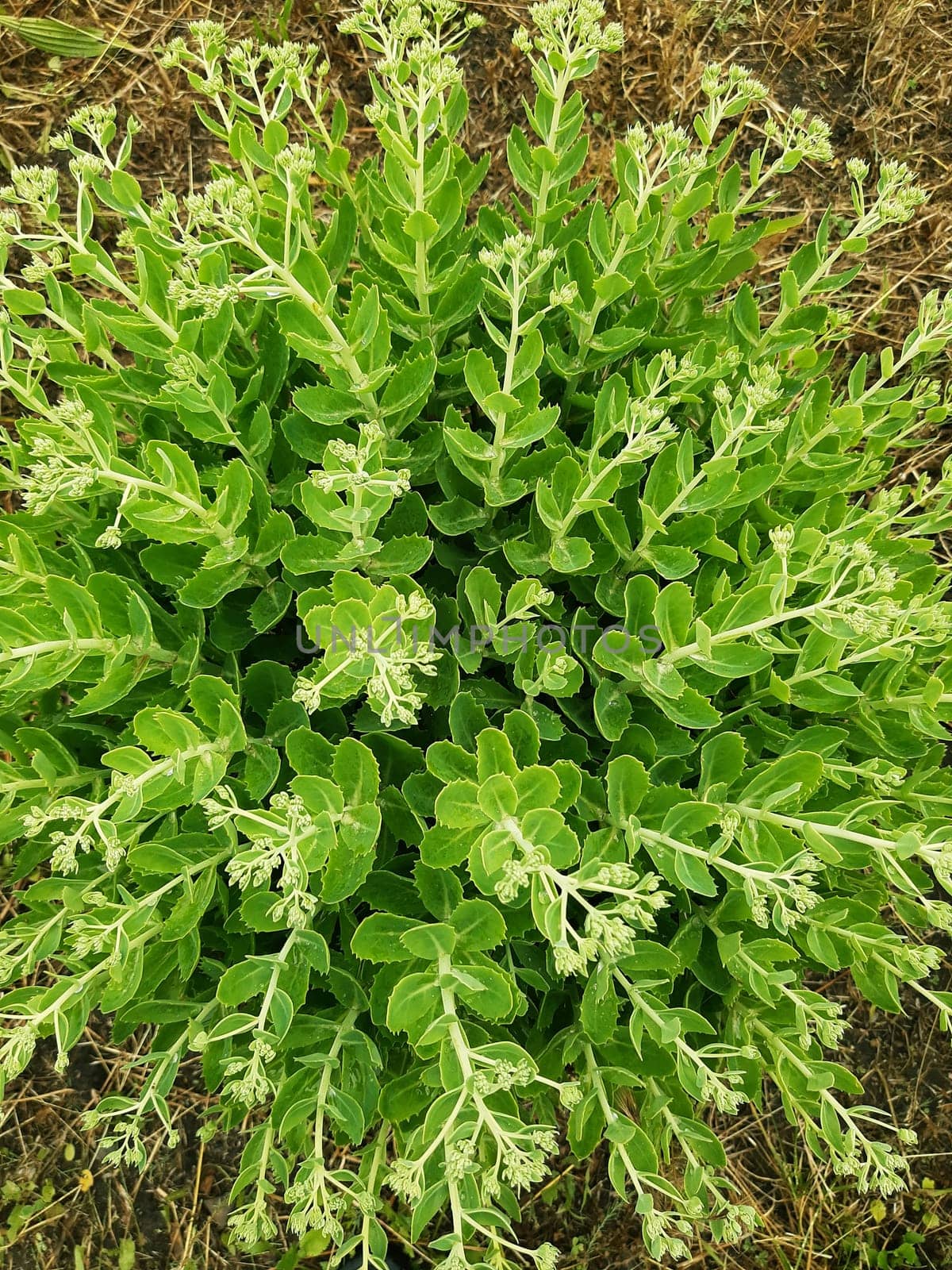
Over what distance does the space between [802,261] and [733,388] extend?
389 millimetres

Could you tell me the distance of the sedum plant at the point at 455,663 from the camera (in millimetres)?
1458

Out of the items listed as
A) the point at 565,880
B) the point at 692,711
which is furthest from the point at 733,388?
the point at 565,880

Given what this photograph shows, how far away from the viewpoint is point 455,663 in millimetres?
1824

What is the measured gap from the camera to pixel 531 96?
3.64 m

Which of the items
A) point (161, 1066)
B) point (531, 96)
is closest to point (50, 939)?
point (161, 1066)

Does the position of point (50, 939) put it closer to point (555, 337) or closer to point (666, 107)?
point (555, 337)

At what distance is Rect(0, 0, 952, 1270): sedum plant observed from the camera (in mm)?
1458

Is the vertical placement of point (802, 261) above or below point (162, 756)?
above

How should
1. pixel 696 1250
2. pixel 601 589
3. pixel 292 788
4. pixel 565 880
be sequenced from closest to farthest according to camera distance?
pixel 565 880
pixel 292 788
pixel 601 589
pixel 696 1250

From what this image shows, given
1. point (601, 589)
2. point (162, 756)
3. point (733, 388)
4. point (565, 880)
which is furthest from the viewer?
point (733, 388)

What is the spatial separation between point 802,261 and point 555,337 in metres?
0.65

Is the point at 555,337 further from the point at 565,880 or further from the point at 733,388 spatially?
the point at 565,880

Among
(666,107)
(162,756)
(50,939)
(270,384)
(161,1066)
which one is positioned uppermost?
(666,107)

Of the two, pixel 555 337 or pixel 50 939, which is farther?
pixel 555 337
